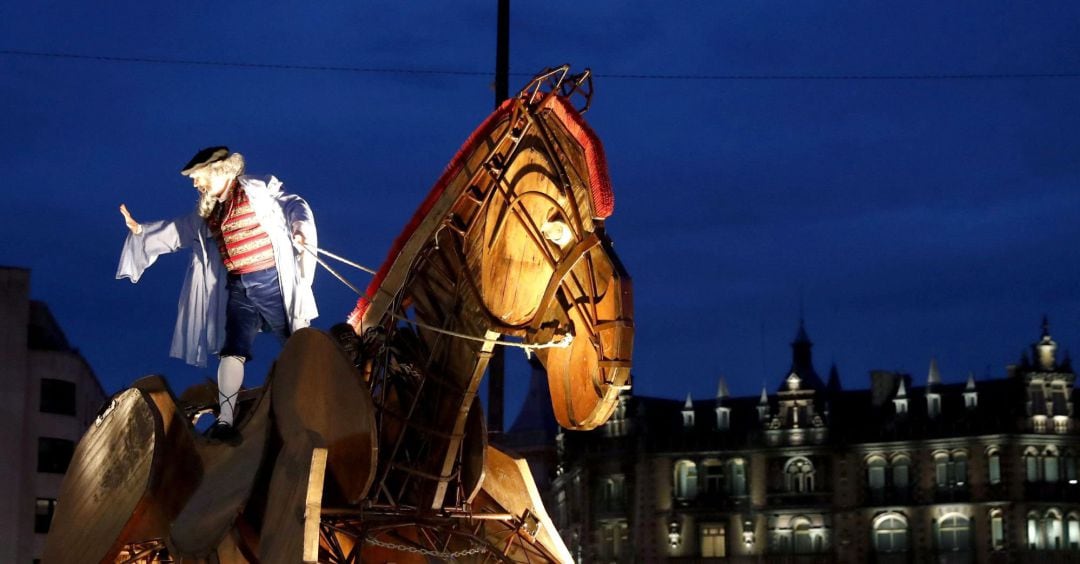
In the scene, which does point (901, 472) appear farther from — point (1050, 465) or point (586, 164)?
point (586, 164)

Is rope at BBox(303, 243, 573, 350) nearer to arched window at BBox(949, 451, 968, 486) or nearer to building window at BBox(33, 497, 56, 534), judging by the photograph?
building window at BBox(33, 497, 56, 534)

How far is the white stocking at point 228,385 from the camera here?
10383mm

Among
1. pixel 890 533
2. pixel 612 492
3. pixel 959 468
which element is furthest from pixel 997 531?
pixel 612 492

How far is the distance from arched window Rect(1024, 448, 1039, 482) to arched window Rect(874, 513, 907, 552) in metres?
5.30

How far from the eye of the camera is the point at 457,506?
10031mm

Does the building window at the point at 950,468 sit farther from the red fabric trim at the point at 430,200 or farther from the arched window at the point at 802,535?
the red fabric trim at the point at 430,200

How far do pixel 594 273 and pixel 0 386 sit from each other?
45399 millimetres

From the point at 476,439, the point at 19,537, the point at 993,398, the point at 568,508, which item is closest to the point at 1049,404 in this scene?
the point at 993,398

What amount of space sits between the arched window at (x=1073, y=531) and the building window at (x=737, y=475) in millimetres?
13096

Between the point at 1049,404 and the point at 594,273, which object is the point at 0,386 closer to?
the point at 1049,404

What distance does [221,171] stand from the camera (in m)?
10.5

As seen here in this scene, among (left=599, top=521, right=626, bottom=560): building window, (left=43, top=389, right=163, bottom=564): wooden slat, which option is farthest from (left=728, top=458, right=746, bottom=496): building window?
(left=43, top=389, right=163, bottom=564): wooden slat

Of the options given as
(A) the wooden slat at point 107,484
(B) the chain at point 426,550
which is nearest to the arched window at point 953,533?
(A) the wooden slat at point 107,484

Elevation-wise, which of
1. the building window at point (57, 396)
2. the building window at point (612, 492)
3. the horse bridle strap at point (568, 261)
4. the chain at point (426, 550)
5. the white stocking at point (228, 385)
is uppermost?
the building window at point (57, 396)
